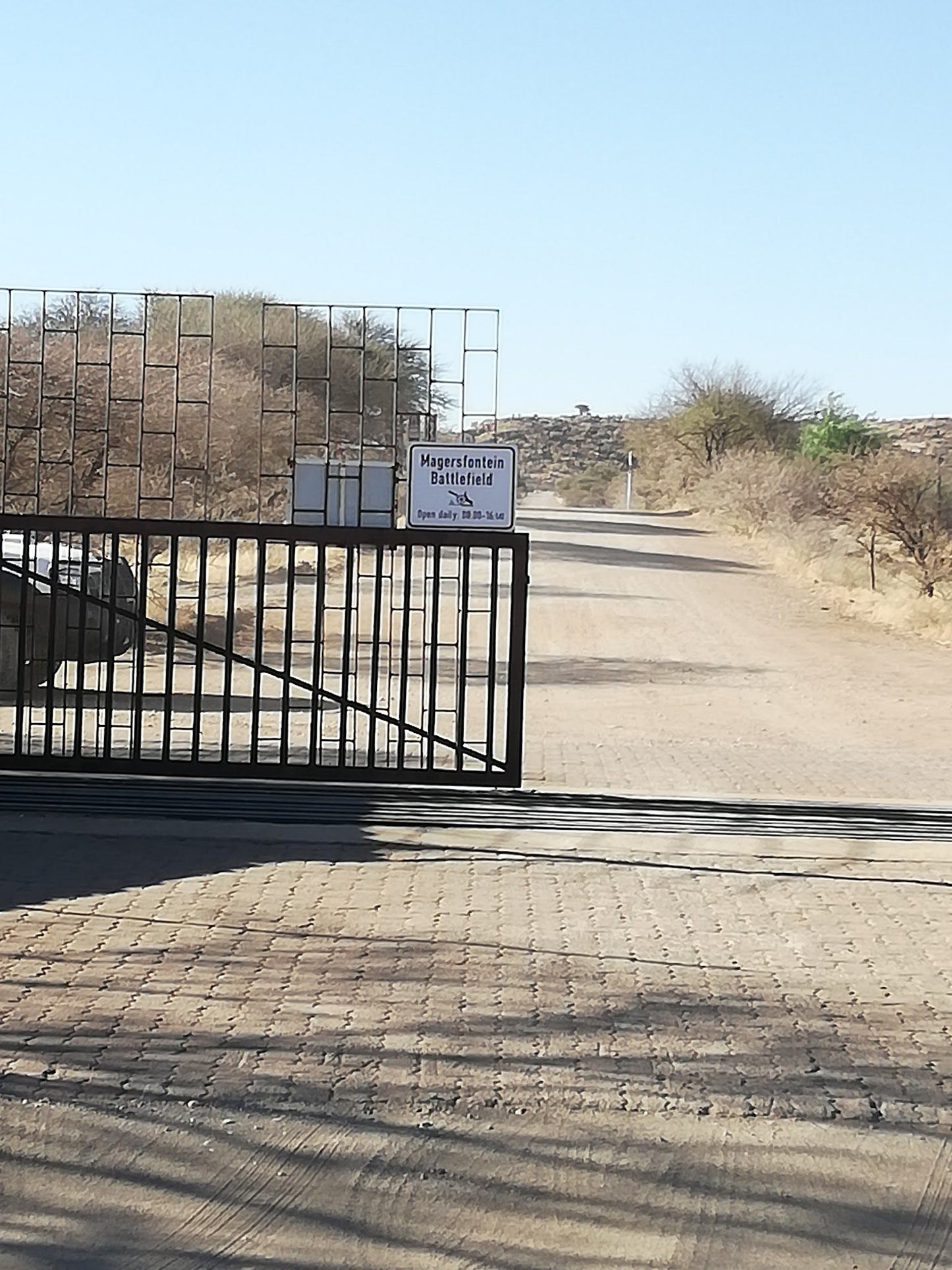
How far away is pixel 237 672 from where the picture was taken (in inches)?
859

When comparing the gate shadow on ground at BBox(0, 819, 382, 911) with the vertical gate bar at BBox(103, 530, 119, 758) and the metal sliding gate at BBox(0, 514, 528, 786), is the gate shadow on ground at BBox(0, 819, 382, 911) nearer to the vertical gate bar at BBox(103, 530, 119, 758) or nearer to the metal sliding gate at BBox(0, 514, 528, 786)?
the metal sliding gate at BBox(0, 514, 528, 786)

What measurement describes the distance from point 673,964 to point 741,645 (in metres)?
19.8

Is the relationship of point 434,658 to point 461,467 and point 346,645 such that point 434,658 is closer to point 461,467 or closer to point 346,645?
point 346,645

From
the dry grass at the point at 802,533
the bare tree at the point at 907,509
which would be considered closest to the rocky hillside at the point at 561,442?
the dry grass at the point at 802,533

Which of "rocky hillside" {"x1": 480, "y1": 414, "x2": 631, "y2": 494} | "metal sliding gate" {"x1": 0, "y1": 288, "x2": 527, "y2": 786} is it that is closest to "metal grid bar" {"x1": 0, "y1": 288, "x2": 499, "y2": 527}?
"metal sliding gate" {"x1": 0, "y1": 288, "x2": 527, "y2": 786}

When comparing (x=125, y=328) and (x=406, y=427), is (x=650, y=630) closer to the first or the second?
(x=125, y=328)

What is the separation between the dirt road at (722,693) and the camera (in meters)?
14.0

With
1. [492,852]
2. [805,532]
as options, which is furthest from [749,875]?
[805,532]

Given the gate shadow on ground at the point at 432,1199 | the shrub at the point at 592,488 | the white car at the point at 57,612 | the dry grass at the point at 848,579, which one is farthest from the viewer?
the shrub at the point at 592,488

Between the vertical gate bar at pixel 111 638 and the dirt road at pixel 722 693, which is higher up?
the vertical gate bar at pixel 111 638

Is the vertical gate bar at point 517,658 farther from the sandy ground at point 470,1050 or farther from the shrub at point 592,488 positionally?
the shrub at point 592,488

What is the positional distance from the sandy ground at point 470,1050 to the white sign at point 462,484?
2.48 metres

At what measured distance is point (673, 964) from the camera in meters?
7.63

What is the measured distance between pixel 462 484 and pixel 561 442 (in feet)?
377
